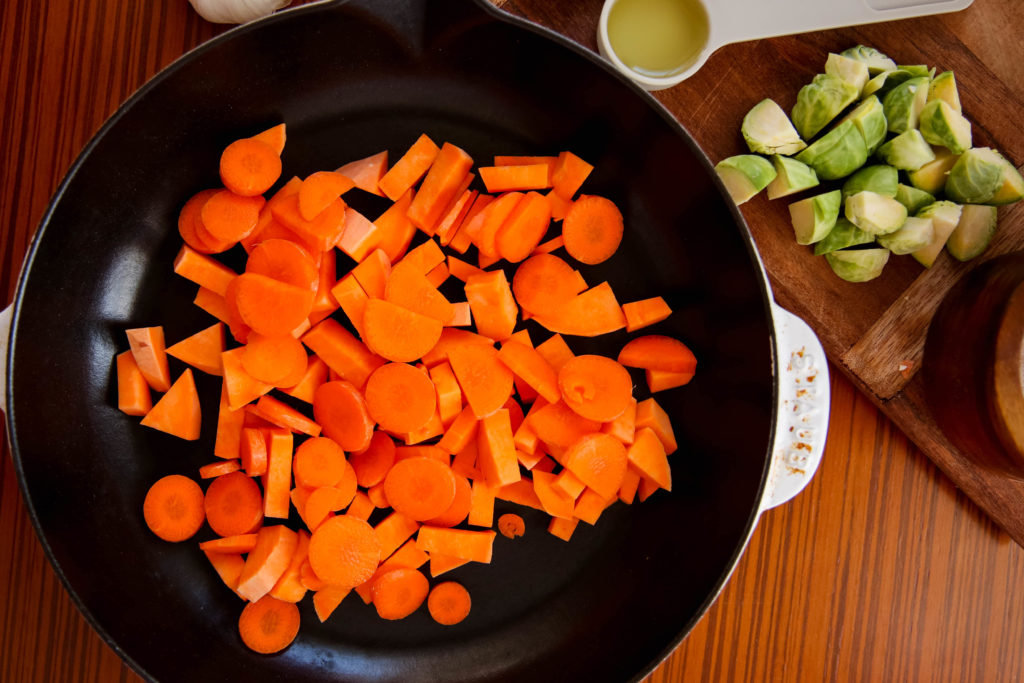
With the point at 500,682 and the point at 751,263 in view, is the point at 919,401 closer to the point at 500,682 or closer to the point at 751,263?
the point at 751,263

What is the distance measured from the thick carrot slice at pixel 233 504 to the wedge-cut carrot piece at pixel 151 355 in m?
0.24

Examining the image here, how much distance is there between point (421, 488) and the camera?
4.58ft

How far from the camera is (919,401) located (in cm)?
149

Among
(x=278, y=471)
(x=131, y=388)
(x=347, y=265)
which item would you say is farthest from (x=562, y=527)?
(x=131, y=388)

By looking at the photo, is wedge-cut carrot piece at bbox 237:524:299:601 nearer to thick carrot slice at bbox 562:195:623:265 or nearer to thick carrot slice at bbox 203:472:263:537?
thick carrot slice at bbox 203:472:263:537

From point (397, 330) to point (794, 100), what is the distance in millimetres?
988

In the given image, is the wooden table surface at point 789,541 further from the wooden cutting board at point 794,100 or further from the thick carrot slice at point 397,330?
the thick carrot slice at point 397,330

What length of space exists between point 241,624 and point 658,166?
131 cm

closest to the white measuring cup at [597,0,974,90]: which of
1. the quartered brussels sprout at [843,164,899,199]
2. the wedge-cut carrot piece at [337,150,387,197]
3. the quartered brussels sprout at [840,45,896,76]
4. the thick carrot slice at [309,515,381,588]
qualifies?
the quartered brussels sprout at [840,45,896,76]

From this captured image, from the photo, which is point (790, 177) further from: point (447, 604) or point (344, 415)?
point (447, 604)

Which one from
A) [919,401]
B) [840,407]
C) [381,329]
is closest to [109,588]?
[381,329]

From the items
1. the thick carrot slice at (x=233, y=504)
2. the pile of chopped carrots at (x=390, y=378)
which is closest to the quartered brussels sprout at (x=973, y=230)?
the pile of chopped carrots at (x=390, y=378)

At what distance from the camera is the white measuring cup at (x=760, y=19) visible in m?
1.36

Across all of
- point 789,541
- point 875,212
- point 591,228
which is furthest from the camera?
point 789,541
